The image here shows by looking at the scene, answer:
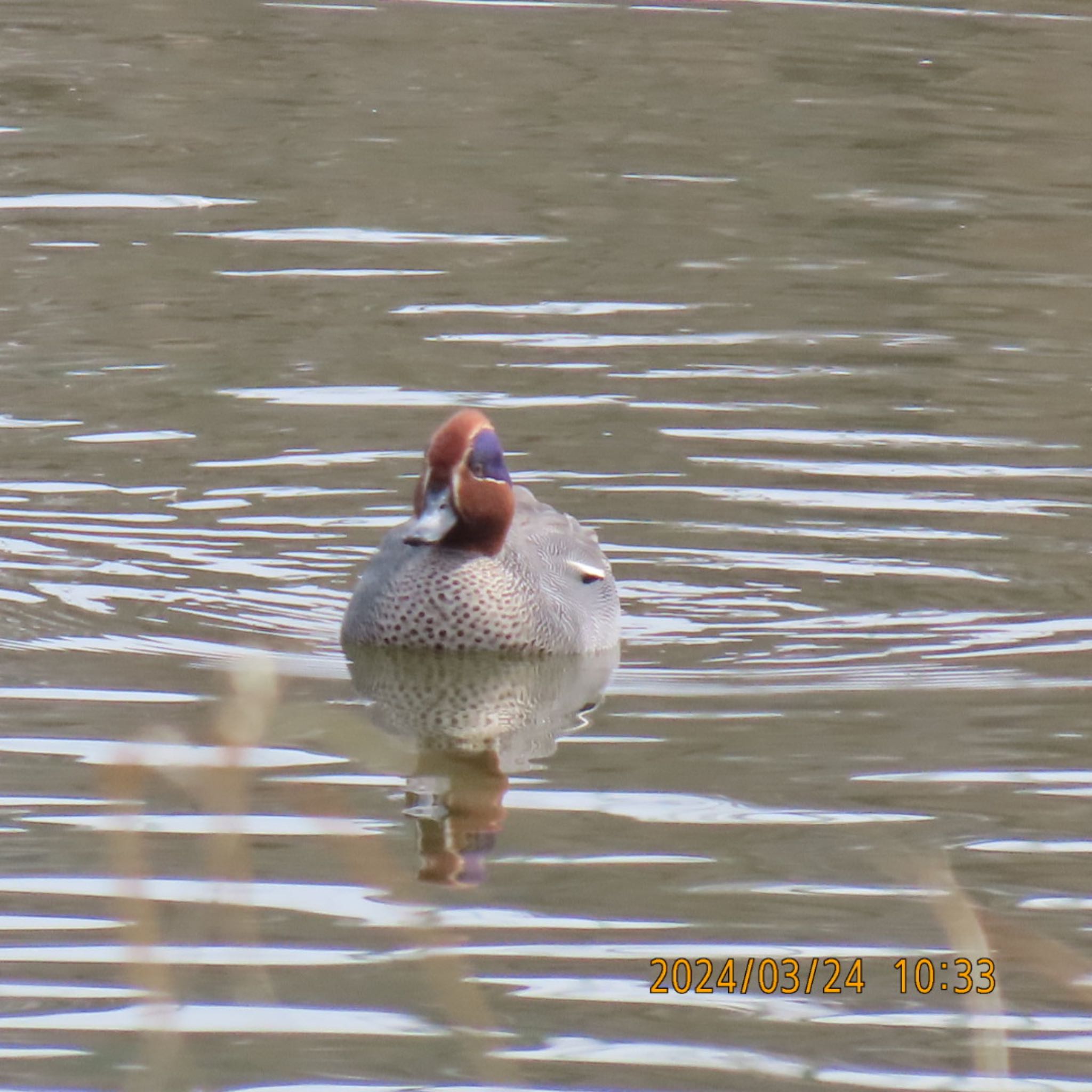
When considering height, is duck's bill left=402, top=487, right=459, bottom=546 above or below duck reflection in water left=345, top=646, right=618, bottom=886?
above

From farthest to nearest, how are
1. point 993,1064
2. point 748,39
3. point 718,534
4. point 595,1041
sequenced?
point 748,39 < point 718,534 < point 595,1041 < point 993,1064

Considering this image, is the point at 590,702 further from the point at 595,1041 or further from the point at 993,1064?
the point at 993,1064

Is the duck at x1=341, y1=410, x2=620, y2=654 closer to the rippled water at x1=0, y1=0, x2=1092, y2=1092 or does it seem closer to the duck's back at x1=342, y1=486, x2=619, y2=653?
the duck's back at x1=342, y1=486, x2=619, y2=653

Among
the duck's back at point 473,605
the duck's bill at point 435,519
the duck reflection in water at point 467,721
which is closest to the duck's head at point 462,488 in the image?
the duck's bill at point 435,519

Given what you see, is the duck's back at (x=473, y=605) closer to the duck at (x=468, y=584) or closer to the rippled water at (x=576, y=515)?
the duck at (x=468, y=584)

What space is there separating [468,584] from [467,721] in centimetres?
93

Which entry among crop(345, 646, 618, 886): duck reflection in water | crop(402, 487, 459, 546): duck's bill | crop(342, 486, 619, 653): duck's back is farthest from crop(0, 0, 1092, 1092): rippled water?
crop(402, 487, 459, 546): duck's bill

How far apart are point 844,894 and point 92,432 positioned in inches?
231

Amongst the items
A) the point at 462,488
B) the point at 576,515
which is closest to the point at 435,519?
the point at 462,488

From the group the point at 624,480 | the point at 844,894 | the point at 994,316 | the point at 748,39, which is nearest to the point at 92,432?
the point at 624,480

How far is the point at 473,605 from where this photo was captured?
9562 mm

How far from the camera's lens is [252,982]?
610cm

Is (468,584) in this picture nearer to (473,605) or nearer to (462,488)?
(473,605)

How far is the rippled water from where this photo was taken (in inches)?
239
